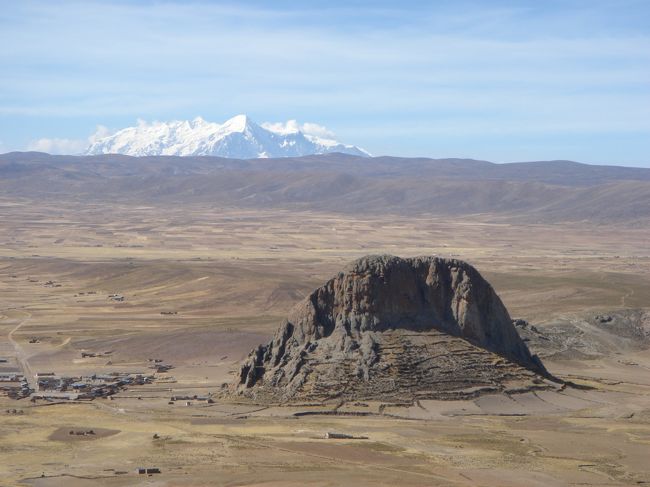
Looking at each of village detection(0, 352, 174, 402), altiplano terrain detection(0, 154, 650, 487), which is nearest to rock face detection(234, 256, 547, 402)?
altiplano terrain detection(0, 154, 650, 487)

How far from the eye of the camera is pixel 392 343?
203 feet

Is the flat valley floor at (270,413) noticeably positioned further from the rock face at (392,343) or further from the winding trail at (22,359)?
the rock face at (392,343)

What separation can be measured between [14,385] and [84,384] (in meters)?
4.06

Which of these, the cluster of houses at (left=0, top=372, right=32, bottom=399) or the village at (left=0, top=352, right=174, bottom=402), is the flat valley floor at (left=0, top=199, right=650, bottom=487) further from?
the cluster of houses at (left=0, top=372, right=32, bottom=399)

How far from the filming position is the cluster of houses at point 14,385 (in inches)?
2520

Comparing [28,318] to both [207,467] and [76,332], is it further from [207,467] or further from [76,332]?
[207,467]

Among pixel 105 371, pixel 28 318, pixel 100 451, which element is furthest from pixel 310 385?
pixel 28 318

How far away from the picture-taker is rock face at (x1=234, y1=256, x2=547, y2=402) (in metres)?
60.6

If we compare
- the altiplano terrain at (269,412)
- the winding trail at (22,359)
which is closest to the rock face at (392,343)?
the altiplano terrain at (269,412)

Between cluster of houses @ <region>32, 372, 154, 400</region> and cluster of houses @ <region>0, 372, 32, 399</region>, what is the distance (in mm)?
722

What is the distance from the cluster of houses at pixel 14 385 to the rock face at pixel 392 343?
38.8ft

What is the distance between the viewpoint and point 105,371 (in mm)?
74812

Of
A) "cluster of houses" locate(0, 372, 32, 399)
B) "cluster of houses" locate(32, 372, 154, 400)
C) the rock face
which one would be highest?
the rock face

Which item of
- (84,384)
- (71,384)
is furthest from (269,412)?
(71,384)
